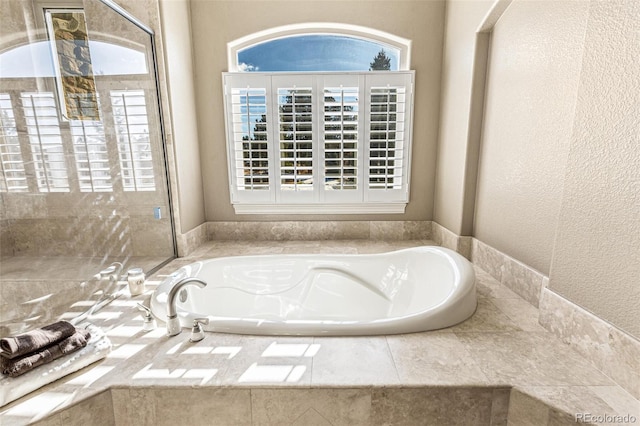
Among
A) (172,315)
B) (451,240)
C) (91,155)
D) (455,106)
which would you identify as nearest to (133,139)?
(91,155)

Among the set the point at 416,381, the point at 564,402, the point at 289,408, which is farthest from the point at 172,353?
the point at 564,402

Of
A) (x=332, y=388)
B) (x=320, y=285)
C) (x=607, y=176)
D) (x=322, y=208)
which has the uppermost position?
(x=607, y=176)

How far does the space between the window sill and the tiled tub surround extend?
163 cm

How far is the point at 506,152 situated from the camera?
5.62 feet

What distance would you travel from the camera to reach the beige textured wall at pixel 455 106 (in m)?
1.98

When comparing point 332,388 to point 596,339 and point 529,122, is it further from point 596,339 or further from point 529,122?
point 529,122

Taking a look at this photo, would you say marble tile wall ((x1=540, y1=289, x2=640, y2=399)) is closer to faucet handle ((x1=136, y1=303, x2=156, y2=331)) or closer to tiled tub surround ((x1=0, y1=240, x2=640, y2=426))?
tiled tub surround ((x1=0, y1=240, x2=640, y2=426))

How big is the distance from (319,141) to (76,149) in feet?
6.40

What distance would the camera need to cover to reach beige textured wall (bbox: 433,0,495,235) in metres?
1.98

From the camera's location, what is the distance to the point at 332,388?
0.98 metres

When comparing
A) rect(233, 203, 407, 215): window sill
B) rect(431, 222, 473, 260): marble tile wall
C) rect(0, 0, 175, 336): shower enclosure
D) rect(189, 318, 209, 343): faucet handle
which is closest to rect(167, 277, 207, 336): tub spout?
rect(189, 318, 209, 343): faucet handle

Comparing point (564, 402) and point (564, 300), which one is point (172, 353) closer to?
point (564, 402)

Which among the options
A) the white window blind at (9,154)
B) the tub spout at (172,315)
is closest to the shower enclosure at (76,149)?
the white window blind at (9,154)

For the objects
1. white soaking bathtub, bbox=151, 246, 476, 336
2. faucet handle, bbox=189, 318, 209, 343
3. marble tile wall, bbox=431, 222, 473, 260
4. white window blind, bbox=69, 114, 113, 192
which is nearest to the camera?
faucet handle, bbox=189, 318, 209, 343
